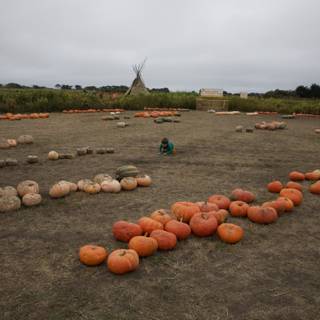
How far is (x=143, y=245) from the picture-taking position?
4641 millimetres

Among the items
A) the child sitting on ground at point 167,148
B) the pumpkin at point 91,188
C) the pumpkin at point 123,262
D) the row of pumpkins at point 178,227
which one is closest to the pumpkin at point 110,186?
the pumpkin at point 91,188

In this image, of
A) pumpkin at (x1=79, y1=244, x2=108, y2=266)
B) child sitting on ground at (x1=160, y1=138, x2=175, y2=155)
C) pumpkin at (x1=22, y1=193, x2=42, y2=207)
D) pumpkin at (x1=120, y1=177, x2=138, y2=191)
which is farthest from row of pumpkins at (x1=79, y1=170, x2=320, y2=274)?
child sitting on ground at (x1=160, y1=138, x2=175, y2=155)

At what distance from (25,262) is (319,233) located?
4.00 metres

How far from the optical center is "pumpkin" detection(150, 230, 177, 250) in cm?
482

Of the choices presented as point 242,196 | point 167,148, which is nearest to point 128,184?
point 242,196

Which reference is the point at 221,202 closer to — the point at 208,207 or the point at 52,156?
the point at 208,207

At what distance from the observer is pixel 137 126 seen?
1909cm

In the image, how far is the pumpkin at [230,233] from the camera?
509 cm

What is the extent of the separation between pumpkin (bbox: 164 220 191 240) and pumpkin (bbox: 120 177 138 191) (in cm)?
230

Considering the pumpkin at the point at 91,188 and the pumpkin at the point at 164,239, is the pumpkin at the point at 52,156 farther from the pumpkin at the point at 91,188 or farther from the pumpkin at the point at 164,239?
the pumpkin at the point at 164,239

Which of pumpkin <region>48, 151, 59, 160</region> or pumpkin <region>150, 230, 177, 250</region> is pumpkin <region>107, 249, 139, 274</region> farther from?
Result: pumpkin <region>48, 151, 59, 160</region>

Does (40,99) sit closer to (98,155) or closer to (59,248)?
(98,155)

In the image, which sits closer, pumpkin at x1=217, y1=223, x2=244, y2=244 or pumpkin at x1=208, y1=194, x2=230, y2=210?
pumpkin at x1=217, y1=223, x2=244, y2=244

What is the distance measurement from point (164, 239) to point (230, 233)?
3.00ft
